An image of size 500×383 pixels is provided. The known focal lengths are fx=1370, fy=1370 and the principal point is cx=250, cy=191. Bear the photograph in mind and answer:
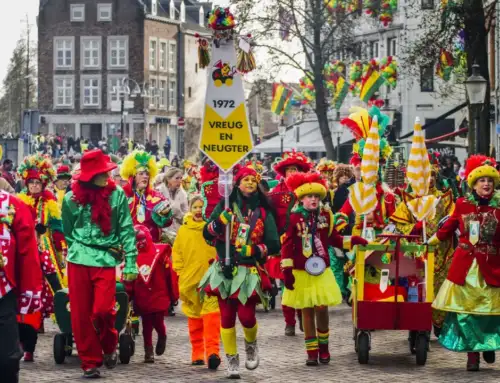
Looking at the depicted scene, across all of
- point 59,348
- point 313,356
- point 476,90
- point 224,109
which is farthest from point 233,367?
Answer: point 476,90

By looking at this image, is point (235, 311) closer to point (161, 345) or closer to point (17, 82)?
point (161, 345)

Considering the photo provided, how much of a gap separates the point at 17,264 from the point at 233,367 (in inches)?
137

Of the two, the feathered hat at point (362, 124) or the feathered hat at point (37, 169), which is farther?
the feathered hat at point (362, 124)

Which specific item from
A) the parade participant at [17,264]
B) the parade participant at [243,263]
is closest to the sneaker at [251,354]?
the parade participant at [243,263]

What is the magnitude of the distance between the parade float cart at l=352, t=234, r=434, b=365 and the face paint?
1287 mm

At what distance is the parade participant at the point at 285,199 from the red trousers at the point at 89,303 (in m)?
1.44

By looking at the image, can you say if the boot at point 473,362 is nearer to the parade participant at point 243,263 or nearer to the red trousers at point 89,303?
the parade participant at point 243,263

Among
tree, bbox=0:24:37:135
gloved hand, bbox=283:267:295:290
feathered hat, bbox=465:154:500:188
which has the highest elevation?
tree, bbox=0:24:37:135

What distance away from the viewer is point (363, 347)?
38.7 feet

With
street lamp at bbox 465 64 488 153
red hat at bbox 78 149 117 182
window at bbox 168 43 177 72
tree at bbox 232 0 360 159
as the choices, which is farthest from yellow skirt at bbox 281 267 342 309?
window at bbox 168 43 177 72

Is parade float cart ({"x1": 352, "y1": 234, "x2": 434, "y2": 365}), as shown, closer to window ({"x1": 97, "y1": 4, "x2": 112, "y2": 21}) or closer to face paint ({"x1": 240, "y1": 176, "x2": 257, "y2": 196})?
face paint ({"x1": 240, "y1": 176, "x2": 257, "y2": 196})

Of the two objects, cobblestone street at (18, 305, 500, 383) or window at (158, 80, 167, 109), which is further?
window at (158, 80, 167, 109)

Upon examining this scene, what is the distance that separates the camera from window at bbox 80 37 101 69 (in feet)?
→ 293

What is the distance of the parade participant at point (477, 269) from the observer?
1142 centimetres
